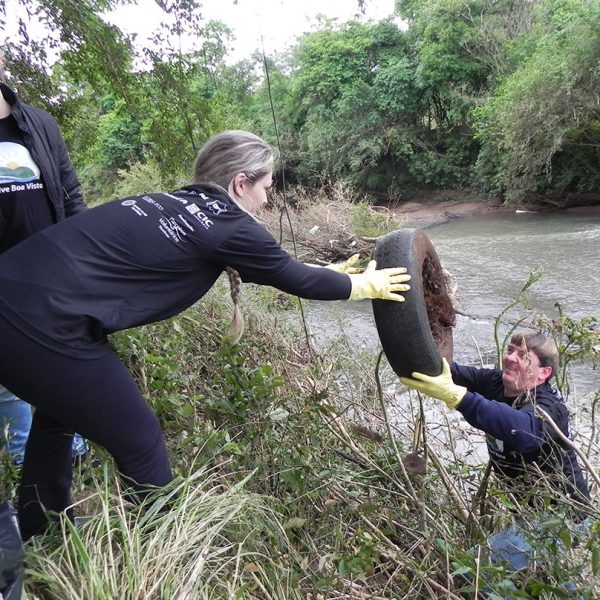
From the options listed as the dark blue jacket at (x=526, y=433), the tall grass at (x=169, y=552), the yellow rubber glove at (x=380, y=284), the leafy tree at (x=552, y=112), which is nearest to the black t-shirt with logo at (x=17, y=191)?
the tall grass at (x=169, y=552)

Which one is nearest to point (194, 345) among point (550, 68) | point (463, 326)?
point (463, 326)

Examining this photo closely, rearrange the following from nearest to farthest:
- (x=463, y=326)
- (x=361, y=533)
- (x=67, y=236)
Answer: (x=67, y=236), (x=361, y=533), (x=463, y=326)

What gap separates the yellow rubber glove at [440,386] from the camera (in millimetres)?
2449

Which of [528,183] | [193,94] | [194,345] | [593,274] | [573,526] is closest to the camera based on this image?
[573,526]

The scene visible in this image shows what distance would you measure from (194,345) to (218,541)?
222 cm

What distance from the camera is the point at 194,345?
399cm

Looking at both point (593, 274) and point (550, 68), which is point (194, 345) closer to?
point (593, 274)

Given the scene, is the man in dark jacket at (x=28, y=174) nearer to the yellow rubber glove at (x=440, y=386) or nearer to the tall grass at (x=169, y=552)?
the tall grass at (x=169, y=552)

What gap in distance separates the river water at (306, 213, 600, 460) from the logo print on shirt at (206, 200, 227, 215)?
2505 millimetres

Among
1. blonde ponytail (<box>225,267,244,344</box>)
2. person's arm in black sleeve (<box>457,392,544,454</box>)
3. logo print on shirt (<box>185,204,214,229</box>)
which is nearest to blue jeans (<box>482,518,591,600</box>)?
person's arm in black sleeve (<box>457,392,544,454</box>)

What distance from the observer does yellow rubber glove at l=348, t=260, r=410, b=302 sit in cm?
220

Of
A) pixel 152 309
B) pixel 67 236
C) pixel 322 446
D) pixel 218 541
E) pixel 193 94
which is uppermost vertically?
pixel 193 94

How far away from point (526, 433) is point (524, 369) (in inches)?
13.8

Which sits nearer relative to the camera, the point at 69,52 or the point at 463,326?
the point at 69,52
